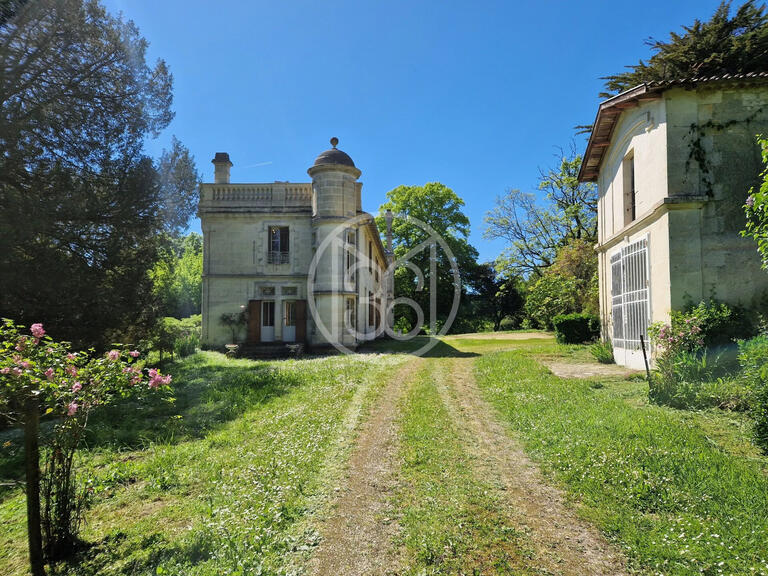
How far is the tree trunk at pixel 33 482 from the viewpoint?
3141 millimetres

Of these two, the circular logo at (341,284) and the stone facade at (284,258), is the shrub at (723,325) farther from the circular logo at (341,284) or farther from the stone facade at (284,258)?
the stone facade at (284,258)

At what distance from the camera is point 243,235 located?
19359 millimetres

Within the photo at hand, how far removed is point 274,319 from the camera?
1934cm

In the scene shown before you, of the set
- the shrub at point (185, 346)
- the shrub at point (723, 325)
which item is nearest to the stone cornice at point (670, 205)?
the shrub at point (723, 325)

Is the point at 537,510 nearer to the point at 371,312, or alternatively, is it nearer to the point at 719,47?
the point at 719,47

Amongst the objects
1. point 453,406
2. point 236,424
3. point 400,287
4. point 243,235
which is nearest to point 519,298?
point 400,287

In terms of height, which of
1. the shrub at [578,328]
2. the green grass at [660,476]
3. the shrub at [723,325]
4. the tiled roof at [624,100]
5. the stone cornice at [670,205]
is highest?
the tiled roof at [624,100]

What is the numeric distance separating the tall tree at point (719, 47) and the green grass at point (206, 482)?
1040cm

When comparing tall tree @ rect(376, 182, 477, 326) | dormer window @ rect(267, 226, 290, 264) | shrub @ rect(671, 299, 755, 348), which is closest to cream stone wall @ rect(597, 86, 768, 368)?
shrub @ rect(671, 299, 755, 348)

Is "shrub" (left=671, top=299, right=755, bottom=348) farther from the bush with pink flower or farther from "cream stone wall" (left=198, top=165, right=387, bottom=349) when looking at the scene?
"cream stone wall" (left=198, top=165, right=387, bottom=349)

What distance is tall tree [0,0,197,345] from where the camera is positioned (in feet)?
33.2

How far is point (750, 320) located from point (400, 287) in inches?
1119

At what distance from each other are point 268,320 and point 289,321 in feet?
3.36

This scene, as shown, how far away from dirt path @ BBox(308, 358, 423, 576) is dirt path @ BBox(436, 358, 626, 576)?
1.10m
